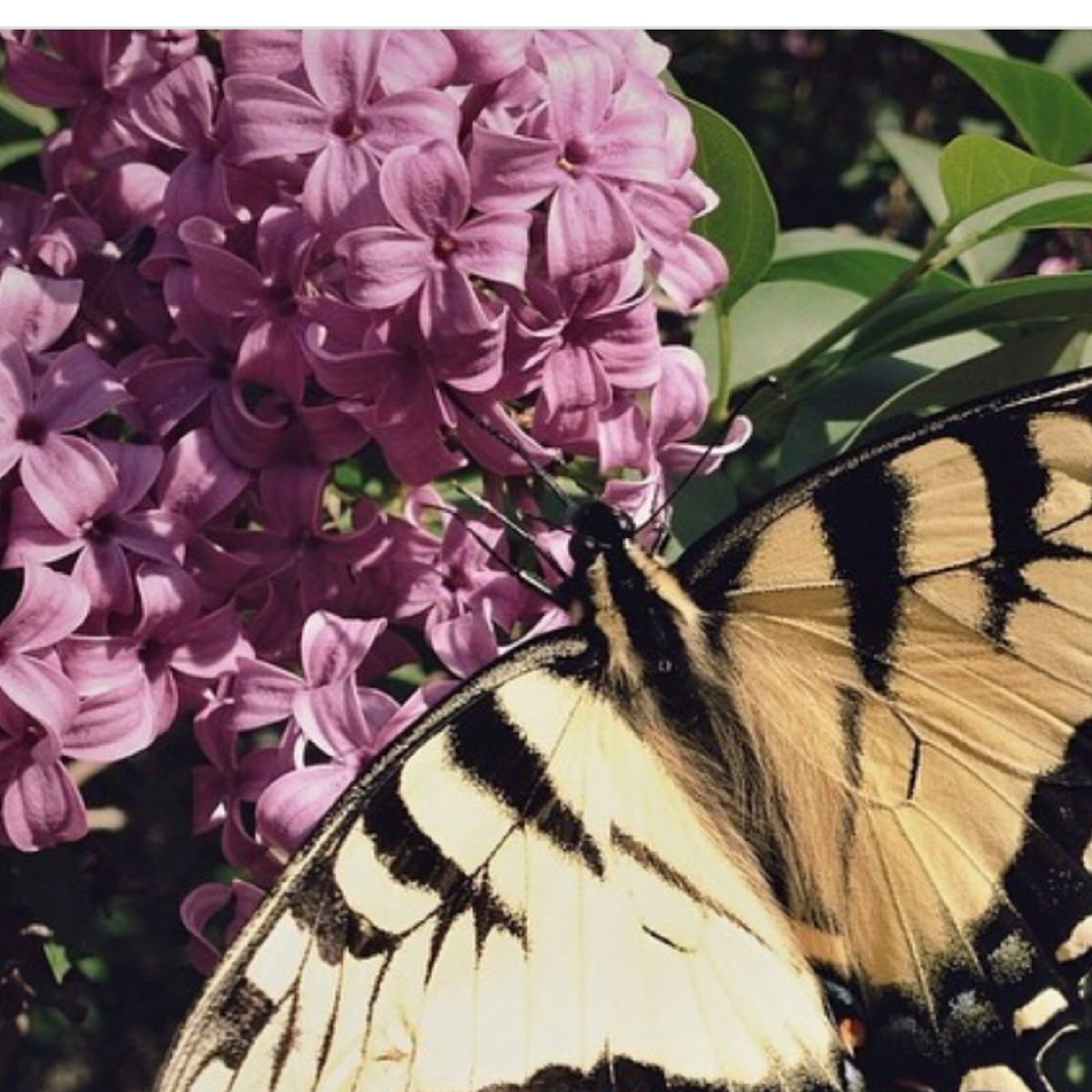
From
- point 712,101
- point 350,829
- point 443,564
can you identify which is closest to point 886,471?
point 443,564

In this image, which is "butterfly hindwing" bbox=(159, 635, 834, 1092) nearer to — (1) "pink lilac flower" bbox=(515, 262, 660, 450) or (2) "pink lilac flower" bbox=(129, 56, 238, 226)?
(1) "pink lilac flower" bbox=(515, 262, 660, 450)

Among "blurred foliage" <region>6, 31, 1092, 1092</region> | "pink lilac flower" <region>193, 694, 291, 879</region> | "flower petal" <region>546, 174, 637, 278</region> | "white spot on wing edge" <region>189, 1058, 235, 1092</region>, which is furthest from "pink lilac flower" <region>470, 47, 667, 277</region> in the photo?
"white spot on wing edge" <region>189, 1058, 235, 1092</region>

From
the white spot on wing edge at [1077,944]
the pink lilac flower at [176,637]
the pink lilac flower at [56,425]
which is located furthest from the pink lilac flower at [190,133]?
the white spot on wing edge at [1077,944]

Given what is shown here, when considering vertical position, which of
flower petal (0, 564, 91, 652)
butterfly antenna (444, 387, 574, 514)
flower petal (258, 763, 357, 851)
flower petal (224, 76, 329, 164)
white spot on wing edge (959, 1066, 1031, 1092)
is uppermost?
flower petal (224, 76, 329, 164)

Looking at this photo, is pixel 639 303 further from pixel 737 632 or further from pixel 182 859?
pixel 182 859

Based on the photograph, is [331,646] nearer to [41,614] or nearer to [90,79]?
[41,614]

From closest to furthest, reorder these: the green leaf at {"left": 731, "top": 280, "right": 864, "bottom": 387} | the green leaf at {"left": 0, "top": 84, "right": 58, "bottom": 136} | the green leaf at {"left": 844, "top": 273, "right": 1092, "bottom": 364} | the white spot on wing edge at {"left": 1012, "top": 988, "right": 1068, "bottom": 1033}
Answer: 1. the white spot on wing edge at {"left": 1012, "top": 988, "right": 1068, "bottom": 1033}
2. the green leaf at {"left": 844, "top": 273, "right": 1092, "bottom": 364}
3. the green leaf at {"left": 731, "top": 280, "right": 864, "bottom": 387}
4. the green leaf at {"left": 0, "top": 84, "right": 58, "bottom": 136}

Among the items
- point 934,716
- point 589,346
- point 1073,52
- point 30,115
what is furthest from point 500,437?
point 1073,52
